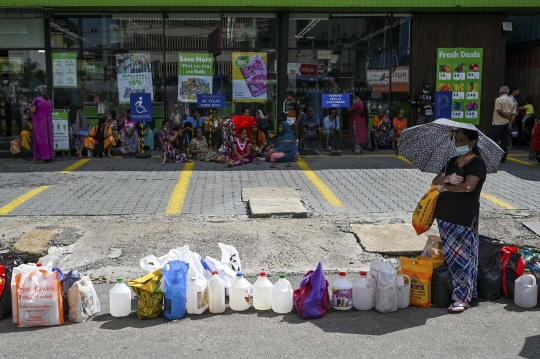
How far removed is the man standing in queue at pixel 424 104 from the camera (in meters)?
17.1

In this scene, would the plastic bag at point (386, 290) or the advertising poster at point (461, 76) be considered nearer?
the plastic bag at point (386, 290)

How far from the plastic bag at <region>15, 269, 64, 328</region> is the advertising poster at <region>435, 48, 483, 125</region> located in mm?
13750

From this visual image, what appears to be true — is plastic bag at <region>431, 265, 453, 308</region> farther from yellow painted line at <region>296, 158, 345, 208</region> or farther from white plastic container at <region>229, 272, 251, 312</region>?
yellow painted line at <region>296, 158, 345, 208</region>

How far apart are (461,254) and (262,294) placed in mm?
1876

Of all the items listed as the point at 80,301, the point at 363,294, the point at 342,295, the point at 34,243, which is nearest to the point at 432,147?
the point at 363,294

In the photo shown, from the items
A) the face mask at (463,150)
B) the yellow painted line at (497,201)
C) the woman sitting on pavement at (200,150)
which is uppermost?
the face mask at (463,150)

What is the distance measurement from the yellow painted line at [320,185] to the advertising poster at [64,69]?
6.41 meters

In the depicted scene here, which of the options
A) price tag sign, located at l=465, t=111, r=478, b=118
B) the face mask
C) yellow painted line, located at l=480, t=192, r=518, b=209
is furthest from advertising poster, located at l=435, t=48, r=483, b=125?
the face mask

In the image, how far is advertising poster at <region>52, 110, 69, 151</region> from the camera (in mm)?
15445

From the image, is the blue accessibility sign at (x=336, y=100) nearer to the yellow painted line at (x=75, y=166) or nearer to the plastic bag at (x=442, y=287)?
the yellow painted line at (x=75, y=166)

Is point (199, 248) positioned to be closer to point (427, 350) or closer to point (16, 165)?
point (427, 350)

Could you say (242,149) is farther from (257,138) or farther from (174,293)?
(174,293)

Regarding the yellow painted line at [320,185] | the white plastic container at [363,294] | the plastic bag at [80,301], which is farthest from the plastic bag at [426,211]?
the yellow painted line at [320,185]

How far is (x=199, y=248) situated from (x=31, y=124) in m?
9.10
